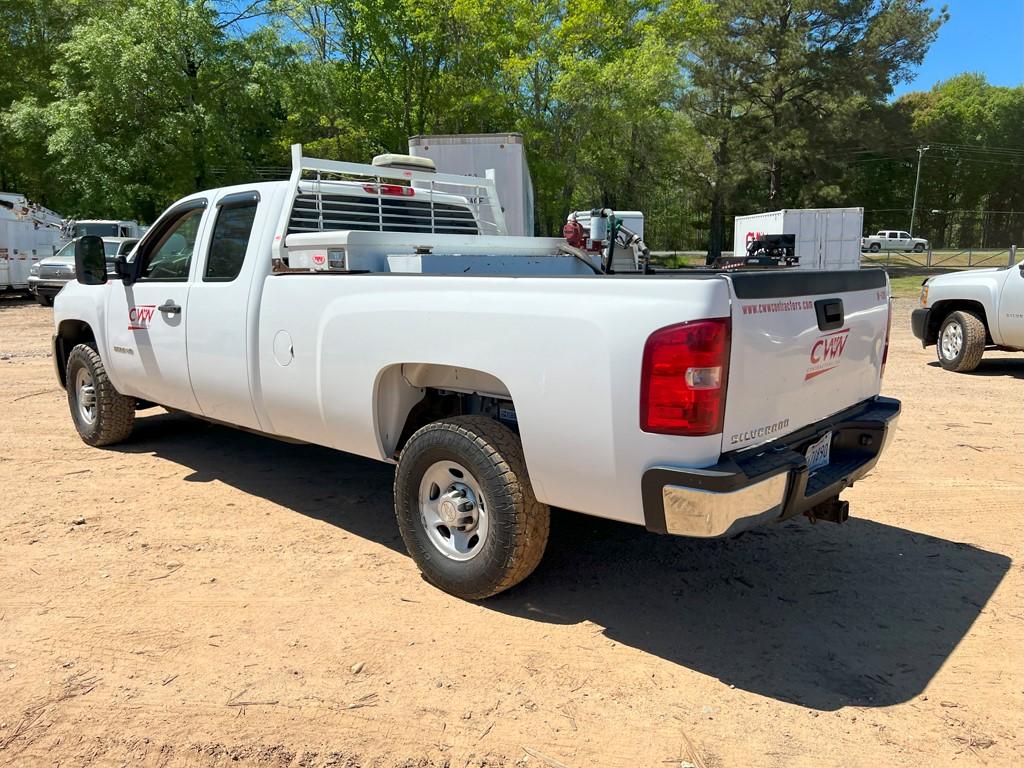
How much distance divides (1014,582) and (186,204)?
17.4 ft

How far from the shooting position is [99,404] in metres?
6.20

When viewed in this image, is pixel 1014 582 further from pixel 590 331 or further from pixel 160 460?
pixel 160 460

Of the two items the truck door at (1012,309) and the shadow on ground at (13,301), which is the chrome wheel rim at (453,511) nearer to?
the truck door at (1012,309)

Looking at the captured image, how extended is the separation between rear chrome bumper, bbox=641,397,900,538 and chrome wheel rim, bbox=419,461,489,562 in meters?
0.91

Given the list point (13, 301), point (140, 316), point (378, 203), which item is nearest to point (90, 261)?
point (140, 316)

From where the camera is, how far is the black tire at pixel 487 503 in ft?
11.1

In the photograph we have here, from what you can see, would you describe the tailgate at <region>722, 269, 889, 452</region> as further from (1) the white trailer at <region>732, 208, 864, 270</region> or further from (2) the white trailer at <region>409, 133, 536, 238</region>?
(1) the white trailer at <region>732, 208, 864, 270</region>

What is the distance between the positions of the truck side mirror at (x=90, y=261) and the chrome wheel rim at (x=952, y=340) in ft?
30.6

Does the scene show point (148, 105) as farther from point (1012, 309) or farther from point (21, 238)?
point (1012, 309)

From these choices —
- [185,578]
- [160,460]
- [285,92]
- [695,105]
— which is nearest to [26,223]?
[285,92]

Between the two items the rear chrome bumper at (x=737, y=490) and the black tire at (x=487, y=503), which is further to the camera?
the black tire at (x=487, y=503)

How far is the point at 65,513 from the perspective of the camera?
490cm

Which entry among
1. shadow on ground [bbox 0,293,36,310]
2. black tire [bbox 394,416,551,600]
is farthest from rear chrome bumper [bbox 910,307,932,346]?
shadow on ground [bbox 0,293,36,310]

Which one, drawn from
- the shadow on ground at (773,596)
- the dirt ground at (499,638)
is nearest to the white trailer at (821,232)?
the dirt ground at (499,638)
